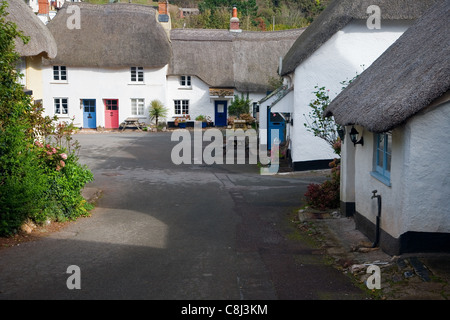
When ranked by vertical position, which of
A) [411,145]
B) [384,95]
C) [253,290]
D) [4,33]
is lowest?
[253,290]

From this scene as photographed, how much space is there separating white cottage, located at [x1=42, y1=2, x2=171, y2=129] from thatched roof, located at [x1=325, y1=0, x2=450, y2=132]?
2701cm

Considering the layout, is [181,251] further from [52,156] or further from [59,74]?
[59,74]

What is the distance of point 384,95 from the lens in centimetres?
884

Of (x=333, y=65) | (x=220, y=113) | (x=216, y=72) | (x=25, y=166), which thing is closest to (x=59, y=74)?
(x=216, y=72)

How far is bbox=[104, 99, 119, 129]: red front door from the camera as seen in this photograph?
37719 millimetres

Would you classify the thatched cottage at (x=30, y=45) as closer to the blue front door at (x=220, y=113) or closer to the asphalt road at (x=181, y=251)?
the asphalt road at (x=181, y=251)

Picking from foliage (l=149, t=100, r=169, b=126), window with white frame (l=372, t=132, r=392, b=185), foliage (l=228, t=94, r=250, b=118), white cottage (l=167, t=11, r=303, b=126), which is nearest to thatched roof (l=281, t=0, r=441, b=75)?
window with white frame (l=372, t=132, r=392, b=185)

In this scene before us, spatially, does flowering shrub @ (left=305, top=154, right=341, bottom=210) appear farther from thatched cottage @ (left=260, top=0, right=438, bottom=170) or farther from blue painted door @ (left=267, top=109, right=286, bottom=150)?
blue painted door @ (left=267, top=109, right=286, bottom=150)

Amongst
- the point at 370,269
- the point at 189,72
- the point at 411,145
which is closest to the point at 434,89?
the point at 411,145

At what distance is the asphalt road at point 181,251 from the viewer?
7.50m

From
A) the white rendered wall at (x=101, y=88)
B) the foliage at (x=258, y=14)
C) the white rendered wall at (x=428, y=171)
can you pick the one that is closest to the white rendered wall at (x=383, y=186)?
the white rendered wall at (x=428, y=171)
